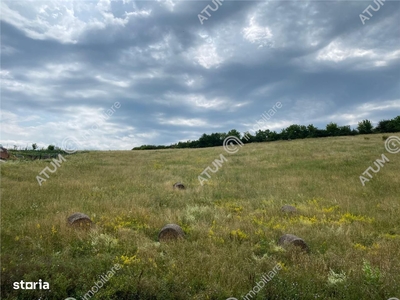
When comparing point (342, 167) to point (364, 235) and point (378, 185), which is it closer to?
point (378, 185)

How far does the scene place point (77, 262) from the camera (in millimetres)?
6195

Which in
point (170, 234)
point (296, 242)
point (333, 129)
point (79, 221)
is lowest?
point (296, 242)

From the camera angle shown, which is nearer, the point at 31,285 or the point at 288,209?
the point at 31,285

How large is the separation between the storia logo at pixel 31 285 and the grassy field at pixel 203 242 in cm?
9

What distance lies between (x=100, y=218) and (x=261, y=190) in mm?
9757

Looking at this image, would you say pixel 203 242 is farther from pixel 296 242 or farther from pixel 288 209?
pixel 288 209

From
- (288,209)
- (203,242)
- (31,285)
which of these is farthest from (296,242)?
(31,285)

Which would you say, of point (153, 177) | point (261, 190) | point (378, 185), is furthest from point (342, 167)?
point (153, 177)

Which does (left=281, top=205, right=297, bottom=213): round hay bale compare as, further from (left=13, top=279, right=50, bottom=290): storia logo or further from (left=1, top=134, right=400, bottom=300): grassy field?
(left=13, top=279, right=50, bottom=290): storia logo

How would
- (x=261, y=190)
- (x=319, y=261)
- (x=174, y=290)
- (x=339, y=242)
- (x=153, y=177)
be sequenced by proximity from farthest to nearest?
(x=153, y=177), (x=261, y=190), (x=339, y=242), (x=319, y=261), (x=174, y=290)

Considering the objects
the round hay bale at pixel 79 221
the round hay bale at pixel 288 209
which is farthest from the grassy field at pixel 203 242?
the round hay bale at pixel 288 209

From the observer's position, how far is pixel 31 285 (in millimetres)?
5230

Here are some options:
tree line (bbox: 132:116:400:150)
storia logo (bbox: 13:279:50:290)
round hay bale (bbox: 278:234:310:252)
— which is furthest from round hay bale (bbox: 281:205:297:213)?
tree line (bbox: 132:116:400:150)

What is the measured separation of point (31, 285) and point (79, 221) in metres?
3.75
